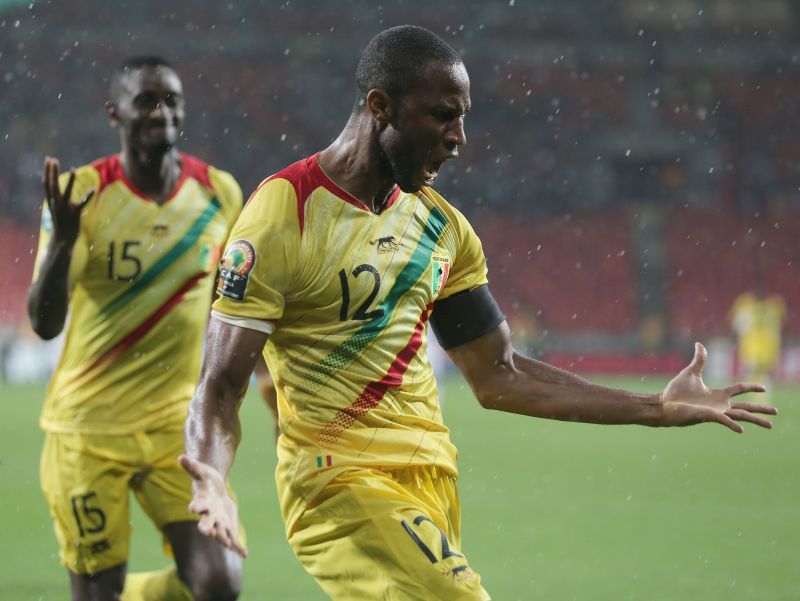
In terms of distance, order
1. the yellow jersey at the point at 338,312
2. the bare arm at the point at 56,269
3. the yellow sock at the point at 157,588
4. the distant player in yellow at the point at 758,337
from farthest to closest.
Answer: the distant player in yellow at the point at 758,337 < the yellow sock at the point at 157,588 < the bare arm at the point at 56,269 < the yellow jersey at the point at 338,312

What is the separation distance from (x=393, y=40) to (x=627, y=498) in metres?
7.59

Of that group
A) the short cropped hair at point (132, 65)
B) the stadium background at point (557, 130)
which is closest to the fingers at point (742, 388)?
the short cropped hair at point (132, 65)

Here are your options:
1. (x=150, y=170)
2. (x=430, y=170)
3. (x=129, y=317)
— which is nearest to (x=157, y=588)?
(x=129, y=317)

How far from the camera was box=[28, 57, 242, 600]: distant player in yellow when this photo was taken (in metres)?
4.80

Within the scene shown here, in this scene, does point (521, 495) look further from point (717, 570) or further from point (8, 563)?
point (8, 563)

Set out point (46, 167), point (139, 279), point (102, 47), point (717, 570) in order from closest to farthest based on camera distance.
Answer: point (46, 167)
point (139, 279)
point (717, 570)
point (102, 47)

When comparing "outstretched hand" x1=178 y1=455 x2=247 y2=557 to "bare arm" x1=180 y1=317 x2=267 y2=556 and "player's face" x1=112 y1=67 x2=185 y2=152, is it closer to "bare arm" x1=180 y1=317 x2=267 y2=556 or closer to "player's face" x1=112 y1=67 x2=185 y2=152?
"bare arm" x1=180 y1=317 x2=267 y2=556

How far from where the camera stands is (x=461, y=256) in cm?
373

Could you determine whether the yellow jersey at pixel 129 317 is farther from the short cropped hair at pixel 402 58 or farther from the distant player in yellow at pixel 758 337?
the distant player in yellow at pixel 758 337

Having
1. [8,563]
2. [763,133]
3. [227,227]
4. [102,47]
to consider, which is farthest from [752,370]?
[227,227]

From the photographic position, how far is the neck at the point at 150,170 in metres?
5.06

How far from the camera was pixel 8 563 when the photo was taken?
7.51m

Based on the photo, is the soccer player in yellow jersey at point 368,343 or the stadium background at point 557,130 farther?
the stadium background at point 557,130

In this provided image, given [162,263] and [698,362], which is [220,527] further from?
[162,263]
